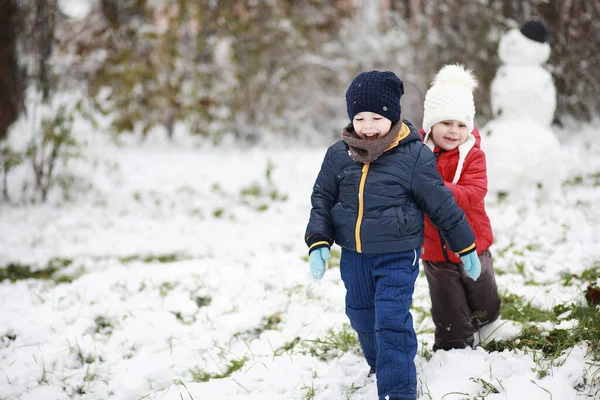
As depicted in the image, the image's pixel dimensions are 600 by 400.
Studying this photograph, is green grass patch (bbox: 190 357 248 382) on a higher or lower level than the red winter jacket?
lower

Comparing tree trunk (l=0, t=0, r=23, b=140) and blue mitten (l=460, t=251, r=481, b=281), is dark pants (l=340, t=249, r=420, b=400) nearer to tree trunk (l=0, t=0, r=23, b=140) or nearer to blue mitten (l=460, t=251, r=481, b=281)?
blue mitten (l=460, t=251, r=481, b=281)

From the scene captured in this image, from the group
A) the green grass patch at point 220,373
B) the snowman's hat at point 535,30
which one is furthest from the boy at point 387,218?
the snowman's hat at point 535,30

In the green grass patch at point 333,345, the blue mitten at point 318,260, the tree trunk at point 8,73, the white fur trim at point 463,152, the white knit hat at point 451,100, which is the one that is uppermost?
the tree trunk at point 8,73

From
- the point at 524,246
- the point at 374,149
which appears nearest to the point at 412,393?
the point at 374,149

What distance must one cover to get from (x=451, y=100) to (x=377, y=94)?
17.5 inches

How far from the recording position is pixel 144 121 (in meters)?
11.1

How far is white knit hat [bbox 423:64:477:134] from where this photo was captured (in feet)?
8.09

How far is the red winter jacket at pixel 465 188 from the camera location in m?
2.43

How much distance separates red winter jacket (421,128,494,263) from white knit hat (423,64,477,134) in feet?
0.44

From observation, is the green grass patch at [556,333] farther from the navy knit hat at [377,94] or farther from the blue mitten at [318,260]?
the navy knit hat at [377,94]

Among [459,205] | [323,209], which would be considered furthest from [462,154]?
[323,209]

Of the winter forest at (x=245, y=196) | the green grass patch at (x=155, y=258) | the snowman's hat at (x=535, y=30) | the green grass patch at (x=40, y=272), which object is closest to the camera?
the winter forest at (x=245, y=196)

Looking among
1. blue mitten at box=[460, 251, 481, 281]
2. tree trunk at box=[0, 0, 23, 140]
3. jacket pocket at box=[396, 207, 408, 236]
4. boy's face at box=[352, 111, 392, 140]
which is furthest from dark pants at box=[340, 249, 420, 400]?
tree trunk at box=[0, 0, 23, 140]

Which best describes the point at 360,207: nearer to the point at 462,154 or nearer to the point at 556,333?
the point at 462,154
